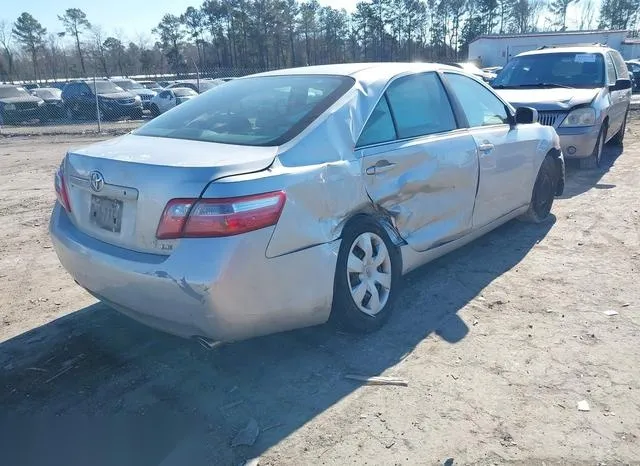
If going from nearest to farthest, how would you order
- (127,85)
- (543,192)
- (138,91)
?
(543,192), (138,91), (127,85)

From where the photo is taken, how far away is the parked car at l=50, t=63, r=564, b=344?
2.65m

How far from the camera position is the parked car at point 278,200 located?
265 centimetres

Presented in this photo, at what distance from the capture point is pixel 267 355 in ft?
11.0

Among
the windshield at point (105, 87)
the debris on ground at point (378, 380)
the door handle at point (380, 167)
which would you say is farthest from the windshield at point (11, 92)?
the debris on ground at point (378, 380)

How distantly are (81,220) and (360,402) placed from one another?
184 cm

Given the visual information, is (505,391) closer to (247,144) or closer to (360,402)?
(360,402)

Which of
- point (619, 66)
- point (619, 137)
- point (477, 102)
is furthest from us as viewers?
point (619, 137)

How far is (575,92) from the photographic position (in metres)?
8.21

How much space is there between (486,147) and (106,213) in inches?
115

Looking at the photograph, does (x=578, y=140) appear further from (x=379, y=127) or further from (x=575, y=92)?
(x=379, y=127)

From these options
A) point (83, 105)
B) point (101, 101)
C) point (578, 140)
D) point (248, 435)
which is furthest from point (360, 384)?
point (83, 105)

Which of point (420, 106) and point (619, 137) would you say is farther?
point (619, 137)

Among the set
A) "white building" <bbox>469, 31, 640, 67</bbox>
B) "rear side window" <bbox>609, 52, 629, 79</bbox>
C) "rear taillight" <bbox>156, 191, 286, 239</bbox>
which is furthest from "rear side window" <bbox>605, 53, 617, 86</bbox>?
"white building" <bbox>469, 31, 640, 67</bbox>

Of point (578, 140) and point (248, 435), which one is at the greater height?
point (578, 140)
